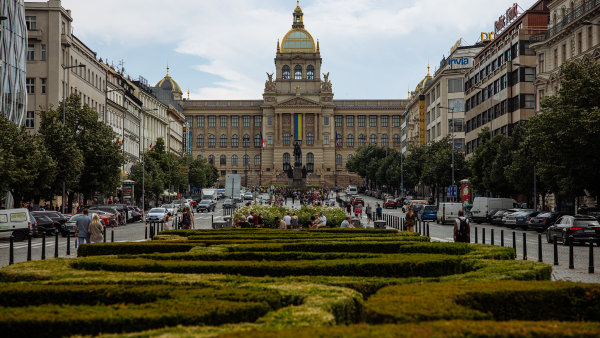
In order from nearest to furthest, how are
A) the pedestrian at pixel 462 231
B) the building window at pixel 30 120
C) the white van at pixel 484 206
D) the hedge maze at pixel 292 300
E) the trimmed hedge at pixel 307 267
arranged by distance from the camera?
the hedge maze at pixel 292 300 → the trimmed hedge at pixel 307 267 → the pedestrian at pixel 462 231 → the white van at pixel 484 206 → the building window at pixel 30 120

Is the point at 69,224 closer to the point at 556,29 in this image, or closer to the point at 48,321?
the point at 48,321

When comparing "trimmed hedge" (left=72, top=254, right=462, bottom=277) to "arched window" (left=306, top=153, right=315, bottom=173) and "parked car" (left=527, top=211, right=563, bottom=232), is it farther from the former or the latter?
"arched window" (left=306, top=153, right=315, bottom=173)

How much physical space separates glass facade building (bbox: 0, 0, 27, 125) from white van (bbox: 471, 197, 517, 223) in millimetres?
37192

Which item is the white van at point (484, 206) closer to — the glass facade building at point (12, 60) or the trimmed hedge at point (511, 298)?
the glass facade building at point (12, 60)

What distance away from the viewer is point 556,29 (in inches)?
2518

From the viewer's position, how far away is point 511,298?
10039mm

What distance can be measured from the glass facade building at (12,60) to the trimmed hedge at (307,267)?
158 feet

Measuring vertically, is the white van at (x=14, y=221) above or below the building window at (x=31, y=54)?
below

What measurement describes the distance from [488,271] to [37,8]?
7079 cm

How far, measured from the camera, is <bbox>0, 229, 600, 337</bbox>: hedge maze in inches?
310

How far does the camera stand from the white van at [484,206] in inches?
2378

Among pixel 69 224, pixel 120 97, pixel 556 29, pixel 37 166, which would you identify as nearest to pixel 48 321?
pixel 69 224

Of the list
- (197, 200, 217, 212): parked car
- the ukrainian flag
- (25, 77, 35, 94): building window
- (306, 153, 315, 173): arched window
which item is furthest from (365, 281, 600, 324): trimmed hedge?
the ukrainian flag

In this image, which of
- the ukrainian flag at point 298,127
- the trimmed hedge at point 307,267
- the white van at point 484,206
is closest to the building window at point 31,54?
the white van at point 484,206
